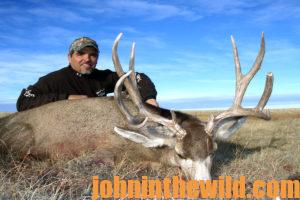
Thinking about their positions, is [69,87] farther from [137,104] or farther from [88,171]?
[88,171]

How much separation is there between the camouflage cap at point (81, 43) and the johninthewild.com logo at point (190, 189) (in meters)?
4.21

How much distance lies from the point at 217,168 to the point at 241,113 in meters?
1.02

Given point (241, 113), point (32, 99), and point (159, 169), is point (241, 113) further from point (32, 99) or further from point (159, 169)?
point (32, 99)

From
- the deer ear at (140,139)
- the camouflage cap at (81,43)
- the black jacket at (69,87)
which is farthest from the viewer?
the camouflage cap at (81,43)

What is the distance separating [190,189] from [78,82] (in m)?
4.55

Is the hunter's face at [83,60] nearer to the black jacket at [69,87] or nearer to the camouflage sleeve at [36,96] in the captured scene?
the black jacket at [69,87]

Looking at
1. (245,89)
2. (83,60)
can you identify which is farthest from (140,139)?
(83,60)

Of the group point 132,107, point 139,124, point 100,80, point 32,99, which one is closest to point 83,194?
point 139,124

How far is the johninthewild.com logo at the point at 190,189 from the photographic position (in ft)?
15.0

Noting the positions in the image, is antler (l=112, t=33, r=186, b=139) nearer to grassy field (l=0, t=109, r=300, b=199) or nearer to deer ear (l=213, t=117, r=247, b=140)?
grassy field (l=0, t=109, r=300, b=199)

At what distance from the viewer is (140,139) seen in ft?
18.5

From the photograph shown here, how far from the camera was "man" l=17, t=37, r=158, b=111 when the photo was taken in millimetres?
7910

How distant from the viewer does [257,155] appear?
7531mm

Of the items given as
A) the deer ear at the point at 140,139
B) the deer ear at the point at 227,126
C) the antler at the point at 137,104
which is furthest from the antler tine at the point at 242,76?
the deer ear at the point at 140,139
